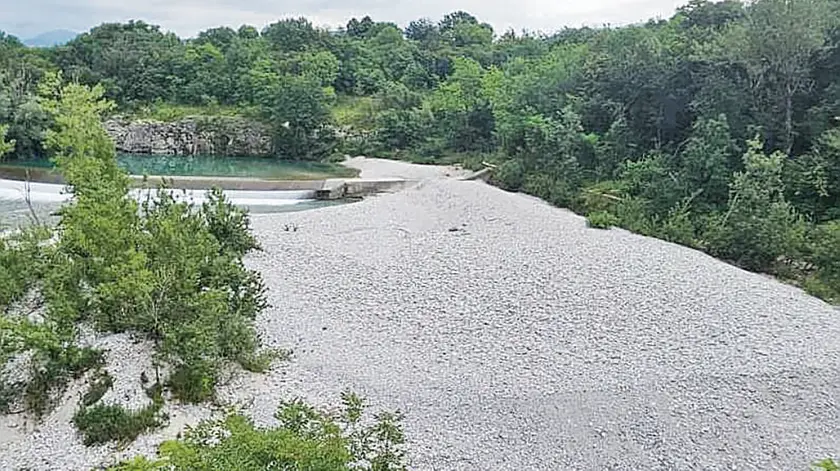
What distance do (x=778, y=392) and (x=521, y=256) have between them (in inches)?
311

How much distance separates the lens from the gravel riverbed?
9109mm

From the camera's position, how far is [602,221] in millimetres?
20578

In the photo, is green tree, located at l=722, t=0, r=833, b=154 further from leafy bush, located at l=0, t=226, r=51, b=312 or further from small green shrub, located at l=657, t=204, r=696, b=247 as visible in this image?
leafy bush, located at l=0, t=226, r=51, b=312

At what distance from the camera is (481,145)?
3694 cm

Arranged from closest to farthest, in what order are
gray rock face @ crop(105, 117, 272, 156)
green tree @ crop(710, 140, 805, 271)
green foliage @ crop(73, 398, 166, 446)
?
green foliage @ crop(73, 398, 166, 446) < green tree @ crop(710, 140, 805, 271) < gray rock face @ crop(105, 117, 272, 156)

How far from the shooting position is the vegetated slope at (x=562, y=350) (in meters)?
9.16

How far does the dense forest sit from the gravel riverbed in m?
2.00

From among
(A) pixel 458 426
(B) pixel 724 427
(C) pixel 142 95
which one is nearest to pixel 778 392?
(B) pixel 724 427

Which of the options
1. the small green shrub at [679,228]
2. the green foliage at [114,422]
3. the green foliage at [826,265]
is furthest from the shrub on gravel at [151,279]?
the green foliage at [826,265]

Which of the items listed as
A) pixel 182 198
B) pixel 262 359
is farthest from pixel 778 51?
pixel 182 198

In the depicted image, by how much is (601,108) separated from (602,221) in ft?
27.3

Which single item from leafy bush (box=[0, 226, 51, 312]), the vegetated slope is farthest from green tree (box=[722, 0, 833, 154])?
leafy bush (box=[0, 226, 51, 312])

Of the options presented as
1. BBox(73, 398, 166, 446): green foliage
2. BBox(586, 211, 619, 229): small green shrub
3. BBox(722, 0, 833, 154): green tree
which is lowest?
BBox(73, 398, 166, 446): green foliage

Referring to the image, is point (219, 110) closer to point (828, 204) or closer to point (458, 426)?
point (828, 204)
